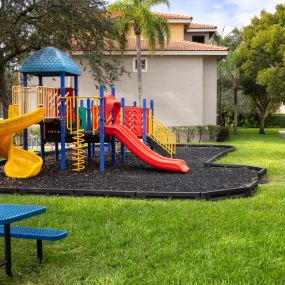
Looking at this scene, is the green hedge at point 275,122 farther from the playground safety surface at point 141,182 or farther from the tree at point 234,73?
the playground safety surface at point 141,182

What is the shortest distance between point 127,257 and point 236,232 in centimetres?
159

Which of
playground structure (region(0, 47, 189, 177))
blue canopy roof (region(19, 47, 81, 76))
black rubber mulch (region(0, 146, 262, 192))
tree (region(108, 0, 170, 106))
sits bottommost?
black rubber mulch (region(0, 146, 262, 192))

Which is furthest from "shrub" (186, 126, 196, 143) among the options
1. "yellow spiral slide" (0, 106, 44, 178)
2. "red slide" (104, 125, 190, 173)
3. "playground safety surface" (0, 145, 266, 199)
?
"yellow spiral slide" (0, 106, 44, 178)

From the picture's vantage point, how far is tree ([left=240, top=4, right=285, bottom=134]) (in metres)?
30.0

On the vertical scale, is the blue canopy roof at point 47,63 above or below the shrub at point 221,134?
above

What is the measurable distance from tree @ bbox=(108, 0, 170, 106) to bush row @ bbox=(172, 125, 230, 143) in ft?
10.5

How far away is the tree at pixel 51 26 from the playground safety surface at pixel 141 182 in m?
5.61

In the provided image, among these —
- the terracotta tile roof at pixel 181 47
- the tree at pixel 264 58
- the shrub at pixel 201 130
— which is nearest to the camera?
the shrub at pixel 201 130

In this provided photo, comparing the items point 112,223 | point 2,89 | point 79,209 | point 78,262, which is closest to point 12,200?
point 79,209

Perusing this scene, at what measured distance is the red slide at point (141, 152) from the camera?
12.5 metres

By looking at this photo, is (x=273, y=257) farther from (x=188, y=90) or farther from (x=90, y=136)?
(x=188, y=90)

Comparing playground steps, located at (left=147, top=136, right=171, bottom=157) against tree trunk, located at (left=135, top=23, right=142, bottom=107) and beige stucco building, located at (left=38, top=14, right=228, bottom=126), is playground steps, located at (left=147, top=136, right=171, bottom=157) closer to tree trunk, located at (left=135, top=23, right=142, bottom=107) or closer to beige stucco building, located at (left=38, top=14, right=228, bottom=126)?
tree trunk, located at (left=135, top=23, right=142, bottom=107)

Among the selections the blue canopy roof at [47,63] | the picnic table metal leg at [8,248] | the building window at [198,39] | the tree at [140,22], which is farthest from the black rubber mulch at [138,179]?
the building window at [198,39]

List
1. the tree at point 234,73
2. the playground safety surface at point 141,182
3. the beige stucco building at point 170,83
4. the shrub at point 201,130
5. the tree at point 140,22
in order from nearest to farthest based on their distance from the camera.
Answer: the playground safety surface at point 141,182
the tree at point 140,22
the shrub at point 201,130
the beige stucco building at point 170,83
the tree at point 234,73
